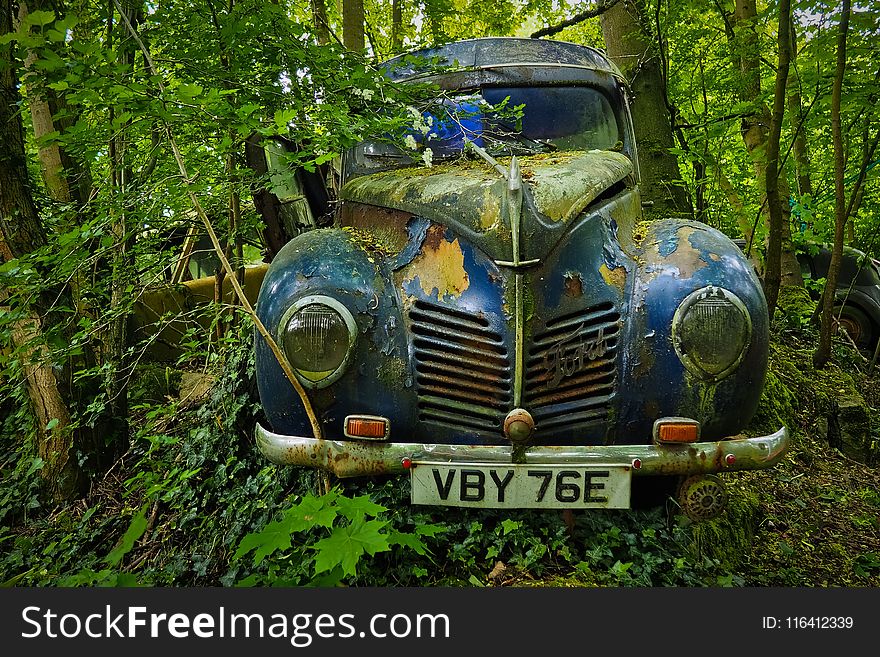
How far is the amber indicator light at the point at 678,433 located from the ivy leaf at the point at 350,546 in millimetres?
1129

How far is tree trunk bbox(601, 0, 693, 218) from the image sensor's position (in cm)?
614

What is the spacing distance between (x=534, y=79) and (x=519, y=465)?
7.96 feet

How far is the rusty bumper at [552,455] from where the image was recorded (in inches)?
92.9

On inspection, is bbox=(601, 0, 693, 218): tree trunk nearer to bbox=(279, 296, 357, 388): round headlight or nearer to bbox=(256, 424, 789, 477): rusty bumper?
bbox=(256, 424, 789, 477): rusty bumper

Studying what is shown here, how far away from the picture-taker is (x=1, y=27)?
3.26 metres

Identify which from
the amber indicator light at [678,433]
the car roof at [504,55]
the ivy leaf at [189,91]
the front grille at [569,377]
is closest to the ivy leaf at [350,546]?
the front grille at [569,377]

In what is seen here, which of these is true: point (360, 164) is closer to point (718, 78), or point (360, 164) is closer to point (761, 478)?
point (761, 478)

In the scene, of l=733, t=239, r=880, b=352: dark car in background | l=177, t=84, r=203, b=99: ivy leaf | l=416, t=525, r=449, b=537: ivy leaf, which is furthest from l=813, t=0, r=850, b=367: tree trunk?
l=177, t=84, r=203, b=99: ivy leaf

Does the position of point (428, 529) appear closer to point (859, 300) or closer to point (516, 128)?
point (516, 128)

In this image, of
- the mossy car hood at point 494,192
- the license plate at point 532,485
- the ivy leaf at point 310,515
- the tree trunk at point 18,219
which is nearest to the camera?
the ivy leaf at point 310,515

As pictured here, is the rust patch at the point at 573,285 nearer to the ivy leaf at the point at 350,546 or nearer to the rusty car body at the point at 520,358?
the rusty car body at the point at 520,358

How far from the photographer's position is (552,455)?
7.72 ft

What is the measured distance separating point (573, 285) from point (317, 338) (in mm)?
1076

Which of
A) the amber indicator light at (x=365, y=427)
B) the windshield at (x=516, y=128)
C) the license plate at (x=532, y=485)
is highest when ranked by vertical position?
the windshield at (x=516, y=128)
